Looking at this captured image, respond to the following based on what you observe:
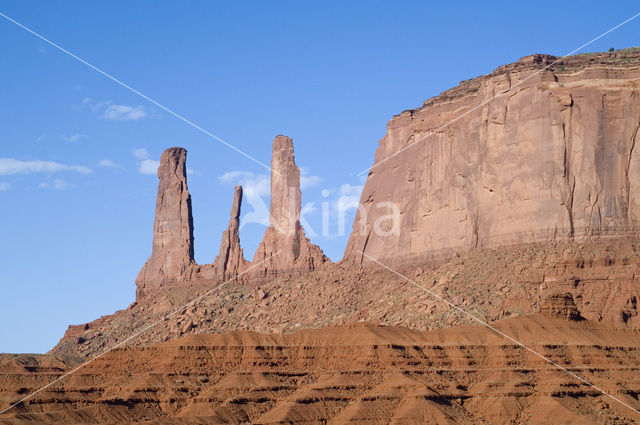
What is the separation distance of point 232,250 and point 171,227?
12445 mm

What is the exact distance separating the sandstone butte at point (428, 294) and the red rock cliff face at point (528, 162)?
0.18 m

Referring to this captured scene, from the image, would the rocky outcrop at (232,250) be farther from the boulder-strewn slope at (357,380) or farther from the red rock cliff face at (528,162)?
the boulder-strewn slope at (357,380)

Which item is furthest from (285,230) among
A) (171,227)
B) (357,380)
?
(357,380)

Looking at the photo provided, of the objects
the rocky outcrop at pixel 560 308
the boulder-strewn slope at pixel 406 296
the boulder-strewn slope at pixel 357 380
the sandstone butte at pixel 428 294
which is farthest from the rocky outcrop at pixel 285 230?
the boulder-strewn slope at pixel 357 380

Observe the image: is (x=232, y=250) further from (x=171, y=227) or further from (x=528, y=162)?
(x=528, y=162)

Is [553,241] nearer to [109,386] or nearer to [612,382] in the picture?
[612,382]

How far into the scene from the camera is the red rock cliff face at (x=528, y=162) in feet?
355

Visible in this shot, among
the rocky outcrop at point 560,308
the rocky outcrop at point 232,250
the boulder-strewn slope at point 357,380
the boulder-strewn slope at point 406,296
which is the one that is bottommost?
the boulder-strewn slope at point 357,380

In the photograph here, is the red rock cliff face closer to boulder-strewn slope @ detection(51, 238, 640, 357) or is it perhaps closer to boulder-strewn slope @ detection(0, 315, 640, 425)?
boulder-strewn slope @ detection(51, 238, 640, 357)

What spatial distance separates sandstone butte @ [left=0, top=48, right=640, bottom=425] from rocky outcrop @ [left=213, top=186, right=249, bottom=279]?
25 cm

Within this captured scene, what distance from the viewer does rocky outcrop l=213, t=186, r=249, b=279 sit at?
149250 millimetres

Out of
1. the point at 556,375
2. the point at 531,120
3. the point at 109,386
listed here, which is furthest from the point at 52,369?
the point at 531,120

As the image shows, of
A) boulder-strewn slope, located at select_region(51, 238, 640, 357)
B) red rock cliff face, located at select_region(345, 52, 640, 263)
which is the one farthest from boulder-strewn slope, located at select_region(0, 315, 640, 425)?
red rock cliff face, located at select_region(345, 52, 640, 263)

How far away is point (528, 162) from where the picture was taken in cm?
11312
